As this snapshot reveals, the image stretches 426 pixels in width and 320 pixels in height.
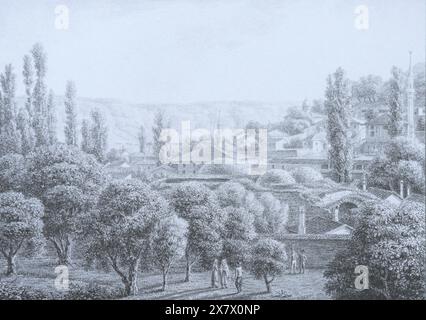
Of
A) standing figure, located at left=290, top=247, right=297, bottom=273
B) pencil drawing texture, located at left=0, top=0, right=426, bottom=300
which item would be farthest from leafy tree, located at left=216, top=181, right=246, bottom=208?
standing figure, located at left=290, top=247, right=297, bottom=273

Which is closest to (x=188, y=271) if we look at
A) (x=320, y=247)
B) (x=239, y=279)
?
(x=239, y=279)

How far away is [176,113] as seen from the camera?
7754mm

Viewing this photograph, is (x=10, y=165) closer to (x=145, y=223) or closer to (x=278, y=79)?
(x=145, y=223)

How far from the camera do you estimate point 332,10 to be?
7.63 m

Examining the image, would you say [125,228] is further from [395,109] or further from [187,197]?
[395,109]

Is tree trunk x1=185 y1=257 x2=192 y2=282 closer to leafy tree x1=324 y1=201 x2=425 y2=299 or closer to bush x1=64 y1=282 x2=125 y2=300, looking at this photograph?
bush x1=64 y1=282 x2=125 y2=300

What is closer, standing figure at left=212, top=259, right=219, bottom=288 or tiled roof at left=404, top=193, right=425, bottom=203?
standing figure at left=212, top=259, right=219, bottom=288

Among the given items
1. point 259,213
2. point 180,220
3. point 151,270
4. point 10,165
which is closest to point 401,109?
point 259,213

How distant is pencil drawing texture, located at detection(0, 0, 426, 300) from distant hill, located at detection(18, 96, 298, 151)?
0.08ft

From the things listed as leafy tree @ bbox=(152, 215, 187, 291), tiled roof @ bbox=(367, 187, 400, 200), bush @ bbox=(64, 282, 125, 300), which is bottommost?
bush @ bbox=(64, 282, 125, 300)

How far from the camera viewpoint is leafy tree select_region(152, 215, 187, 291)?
287 inches

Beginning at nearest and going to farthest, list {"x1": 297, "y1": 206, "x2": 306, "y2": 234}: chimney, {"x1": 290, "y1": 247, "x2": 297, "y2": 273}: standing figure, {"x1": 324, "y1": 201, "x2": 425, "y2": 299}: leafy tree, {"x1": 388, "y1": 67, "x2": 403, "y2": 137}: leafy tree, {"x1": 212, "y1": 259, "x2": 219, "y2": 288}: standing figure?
{"x1": 324, "y1": 201, "x2": 425, "y2": 299}: leafy tree
{"x1": 212, "y1": 259, "x2": 219, "y2": 288}: standing figure
{"x1": 290, "y1": 247, "x2": 297, "y2": 273}: standing figure
{"x1": 297, "y1": 206, "x2": 306, "y2": 234}: chimney
{"x1": 388, "y1": 67, "x2": 403, "y2": 137}: leafy tree

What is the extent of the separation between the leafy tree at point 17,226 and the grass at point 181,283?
7.7 inches

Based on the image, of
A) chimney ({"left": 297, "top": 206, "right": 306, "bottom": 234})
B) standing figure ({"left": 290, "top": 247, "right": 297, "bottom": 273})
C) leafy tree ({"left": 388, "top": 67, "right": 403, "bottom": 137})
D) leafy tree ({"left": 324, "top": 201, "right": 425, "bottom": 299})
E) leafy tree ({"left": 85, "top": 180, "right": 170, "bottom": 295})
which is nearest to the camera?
leafy tree ({"left": 324, "top": 201, "right": 425, "bottom": 299})
